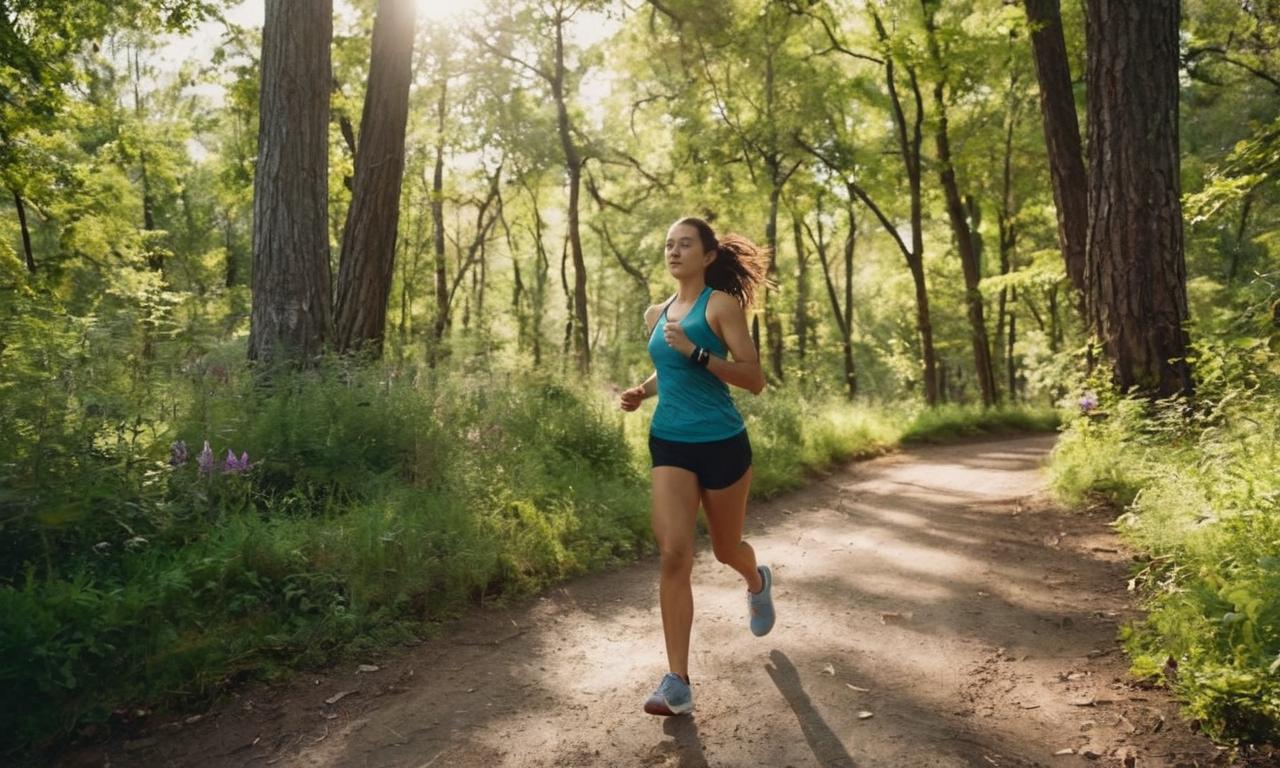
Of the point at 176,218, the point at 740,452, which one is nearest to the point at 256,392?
the point at 740,452

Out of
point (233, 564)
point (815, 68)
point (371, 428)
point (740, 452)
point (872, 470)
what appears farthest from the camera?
point (815, 68)

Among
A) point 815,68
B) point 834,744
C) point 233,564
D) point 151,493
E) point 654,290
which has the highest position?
point 815,68

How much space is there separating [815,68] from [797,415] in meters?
12.5

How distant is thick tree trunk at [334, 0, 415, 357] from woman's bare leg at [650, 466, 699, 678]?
226 inches

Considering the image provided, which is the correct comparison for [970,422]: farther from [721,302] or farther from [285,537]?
[285,537]

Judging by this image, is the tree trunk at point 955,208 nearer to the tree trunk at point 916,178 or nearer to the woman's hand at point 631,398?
the tree trunk at point 916,178

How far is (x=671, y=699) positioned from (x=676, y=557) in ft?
2.10

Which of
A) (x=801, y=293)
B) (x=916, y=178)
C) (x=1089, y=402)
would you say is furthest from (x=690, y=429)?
(x=801, y=293)

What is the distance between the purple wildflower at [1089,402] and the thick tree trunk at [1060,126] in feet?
9.72

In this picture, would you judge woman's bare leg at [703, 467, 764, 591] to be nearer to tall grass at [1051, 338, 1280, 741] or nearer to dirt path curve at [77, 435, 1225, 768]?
dirt path curve at [77, 435, 1225, 768]

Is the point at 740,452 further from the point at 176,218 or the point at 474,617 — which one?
the point at 176,218

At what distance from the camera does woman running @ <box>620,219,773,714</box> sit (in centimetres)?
382

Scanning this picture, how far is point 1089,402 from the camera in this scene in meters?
8.37

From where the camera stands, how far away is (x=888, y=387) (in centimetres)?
5866
